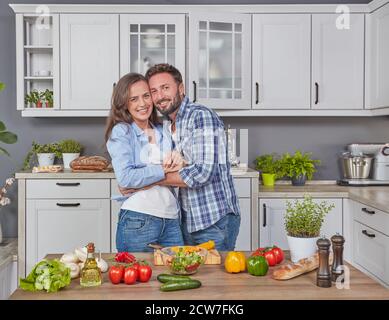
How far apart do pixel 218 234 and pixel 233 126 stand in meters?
1.97

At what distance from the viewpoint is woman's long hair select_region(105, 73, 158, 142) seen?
2.22 m

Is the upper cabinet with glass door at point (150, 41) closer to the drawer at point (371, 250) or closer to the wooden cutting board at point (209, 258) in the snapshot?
the drawer at point (371, 250)

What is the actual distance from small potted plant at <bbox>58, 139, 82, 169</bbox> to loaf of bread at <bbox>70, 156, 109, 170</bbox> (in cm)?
20

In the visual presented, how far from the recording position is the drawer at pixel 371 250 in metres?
3.12

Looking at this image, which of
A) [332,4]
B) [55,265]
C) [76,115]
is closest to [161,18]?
[76,115]

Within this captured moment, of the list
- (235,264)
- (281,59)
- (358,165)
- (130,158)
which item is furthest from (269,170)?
(235,264)

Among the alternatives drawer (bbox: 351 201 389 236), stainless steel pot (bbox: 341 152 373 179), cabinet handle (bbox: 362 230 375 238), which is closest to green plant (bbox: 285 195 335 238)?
drawer (bbox: 351 201 389 236)

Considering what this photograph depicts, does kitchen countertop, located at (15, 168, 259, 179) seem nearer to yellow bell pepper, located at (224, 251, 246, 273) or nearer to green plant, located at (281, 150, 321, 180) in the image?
green plant, located at (281, 150, 321, 180)

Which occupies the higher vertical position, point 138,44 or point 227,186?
point 138,44

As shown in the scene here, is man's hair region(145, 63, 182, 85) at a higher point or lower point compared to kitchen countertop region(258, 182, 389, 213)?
higher

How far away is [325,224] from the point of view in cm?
372
